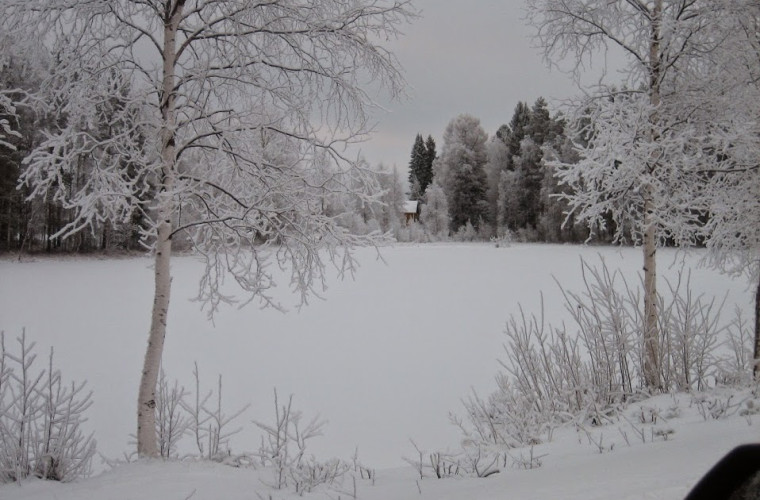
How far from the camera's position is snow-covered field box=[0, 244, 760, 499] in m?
2.86

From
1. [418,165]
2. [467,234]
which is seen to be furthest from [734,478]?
[418,165]

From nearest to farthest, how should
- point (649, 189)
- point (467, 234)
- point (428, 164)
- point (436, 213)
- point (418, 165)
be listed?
1. point (649, 189)
2. point (467, 234)
3. point (436, 213)
4. point (428, 164)
5. point (418, 165)

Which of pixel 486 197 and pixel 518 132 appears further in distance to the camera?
pixel 486 197

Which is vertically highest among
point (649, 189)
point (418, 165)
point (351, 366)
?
point (418, 165)

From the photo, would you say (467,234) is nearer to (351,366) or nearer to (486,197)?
(486,197)

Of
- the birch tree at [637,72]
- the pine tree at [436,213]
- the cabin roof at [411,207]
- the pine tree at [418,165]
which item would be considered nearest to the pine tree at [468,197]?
the pine tree at [436,213]

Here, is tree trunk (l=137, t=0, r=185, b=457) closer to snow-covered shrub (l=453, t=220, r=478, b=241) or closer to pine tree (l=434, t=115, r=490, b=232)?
snow-covered shrub (l=453, t=220, r=478, b=241)

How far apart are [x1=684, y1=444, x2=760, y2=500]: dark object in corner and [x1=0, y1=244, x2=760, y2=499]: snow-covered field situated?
153 centimetres

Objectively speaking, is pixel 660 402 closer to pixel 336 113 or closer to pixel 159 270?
pixel 336 113

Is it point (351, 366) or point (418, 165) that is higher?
point (418, 165)

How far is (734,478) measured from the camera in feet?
1.95

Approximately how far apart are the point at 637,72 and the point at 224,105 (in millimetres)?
6009

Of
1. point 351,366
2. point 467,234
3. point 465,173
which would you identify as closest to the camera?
point 351,366

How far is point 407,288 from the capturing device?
20.5 metres
